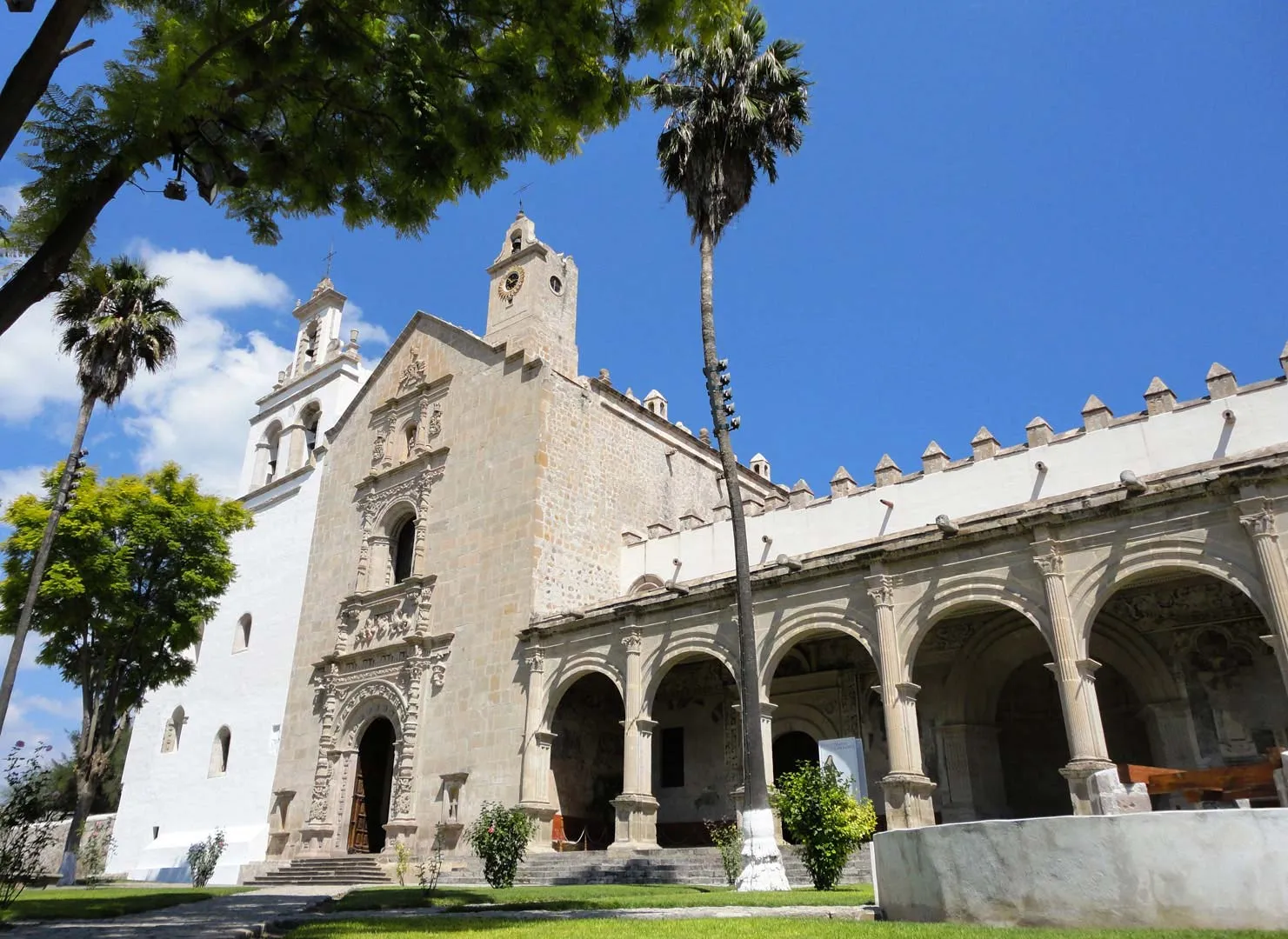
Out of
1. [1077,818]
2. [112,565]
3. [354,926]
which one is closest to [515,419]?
[112,565]

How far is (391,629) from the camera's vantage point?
23.6 meters

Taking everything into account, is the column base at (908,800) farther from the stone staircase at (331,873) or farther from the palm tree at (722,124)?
the stone staircase at (331,873)

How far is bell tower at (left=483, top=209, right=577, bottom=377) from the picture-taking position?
23953 mm

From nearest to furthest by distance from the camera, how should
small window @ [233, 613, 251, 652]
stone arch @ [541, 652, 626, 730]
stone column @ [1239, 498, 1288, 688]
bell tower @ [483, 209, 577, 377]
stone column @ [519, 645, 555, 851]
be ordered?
stone column @ [1239, 498, 1288, 688], stone column @ [519, 645, 555, 851], stone arch @ [541, 652, 626, 730], bell tower @ [483, 209, 577, 377], small window @ [233, 613, 251, 652]

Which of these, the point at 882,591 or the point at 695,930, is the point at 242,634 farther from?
the point at 695,930

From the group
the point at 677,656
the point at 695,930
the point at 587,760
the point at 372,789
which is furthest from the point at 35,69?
the point at 372,789

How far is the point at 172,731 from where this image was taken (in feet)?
96.5

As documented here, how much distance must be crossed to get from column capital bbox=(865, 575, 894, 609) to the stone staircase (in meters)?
12.3

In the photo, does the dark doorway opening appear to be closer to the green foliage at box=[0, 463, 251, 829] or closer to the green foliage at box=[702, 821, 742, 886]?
the green foliage at box=[702, 821, 742, 886]

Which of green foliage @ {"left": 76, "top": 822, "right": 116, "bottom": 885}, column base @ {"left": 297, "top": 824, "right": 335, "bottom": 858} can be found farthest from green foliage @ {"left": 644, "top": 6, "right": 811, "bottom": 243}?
green foliage @ {"left": 76, "top": 822, "right": 116, "bottom": 885}

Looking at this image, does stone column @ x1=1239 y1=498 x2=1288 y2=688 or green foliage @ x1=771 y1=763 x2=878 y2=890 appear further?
green foliage @ x1=771 y1=763 x2=878 y2=890

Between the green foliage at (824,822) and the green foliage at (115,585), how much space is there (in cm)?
1617

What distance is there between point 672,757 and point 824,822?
31.2 feet

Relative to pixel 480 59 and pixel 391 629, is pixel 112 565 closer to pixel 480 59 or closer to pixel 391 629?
pixel 391 629
